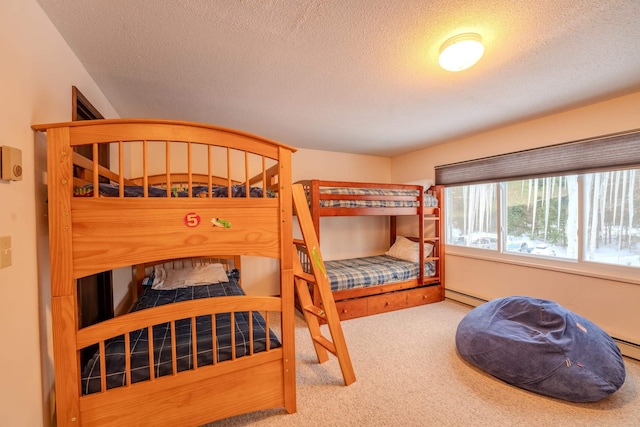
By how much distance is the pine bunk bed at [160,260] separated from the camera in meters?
1.12

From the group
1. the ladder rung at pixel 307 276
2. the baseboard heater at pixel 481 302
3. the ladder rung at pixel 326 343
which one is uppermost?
the ladder rung at pixel 307 276

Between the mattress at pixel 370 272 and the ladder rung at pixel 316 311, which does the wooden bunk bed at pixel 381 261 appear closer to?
the mattress at pixel 370 272

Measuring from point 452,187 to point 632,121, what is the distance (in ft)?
6.09

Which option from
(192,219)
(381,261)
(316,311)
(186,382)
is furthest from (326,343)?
(381,261)

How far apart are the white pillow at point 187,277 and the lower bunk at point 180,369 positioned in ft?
3.38

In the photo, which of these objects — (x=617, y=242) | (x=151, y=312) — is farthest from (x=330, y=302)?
(x=617, y=242)

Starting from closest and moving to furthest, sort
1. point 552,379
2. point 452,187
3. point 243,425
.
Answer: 1. point 243,425
2. point 552,379
3. point 452,187

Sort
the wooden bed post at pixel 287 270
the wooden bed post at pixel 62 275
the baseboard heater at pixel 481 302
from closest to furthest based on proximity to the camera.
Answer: the wooden bed post at pixel 62 275 → the wooden bed post at pixel 287 270 → the baseboard heater at pixel 481 302

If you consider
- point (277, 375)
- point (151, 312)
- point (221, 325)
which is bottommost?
point (277, 375)

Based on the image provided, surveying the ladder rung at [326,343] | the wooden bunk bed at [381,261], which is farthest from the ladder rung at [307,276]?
the wooden bunk bed at [381,261]

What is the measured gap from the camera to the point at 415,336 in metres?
2.63

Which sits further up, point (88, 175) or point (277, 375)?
point (88, 175)

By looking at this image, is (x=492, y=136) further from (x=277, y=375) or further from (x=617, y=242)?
(x=277, y=375)

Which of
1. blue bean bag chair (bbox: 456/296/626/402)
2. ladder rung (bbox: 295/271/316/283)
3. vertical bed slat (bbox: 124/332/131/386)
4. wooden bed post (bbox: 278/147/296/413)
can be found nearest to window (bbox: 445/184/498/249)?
blue bean bag chair (bbox: 456/296/626/402)
